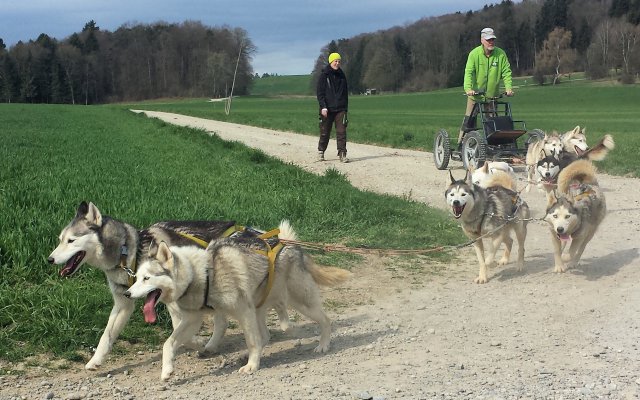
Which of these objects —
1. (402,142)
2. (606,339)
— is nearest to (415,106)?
(402,142)

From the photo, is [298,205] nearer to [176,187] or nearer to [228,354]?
[176,187]

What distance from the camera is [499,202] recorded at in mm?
8141

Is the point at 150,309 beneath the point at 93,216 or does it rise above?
beneath

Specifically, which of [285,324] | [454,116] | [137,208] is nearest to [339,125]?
[137,208]

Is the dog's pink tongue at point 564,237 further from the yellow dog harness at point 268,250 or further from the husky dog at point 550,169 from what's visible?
the yellow dog harness at point 268,250

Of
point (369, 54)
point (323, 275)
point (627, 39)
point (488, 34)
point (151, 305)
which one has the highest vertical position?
point (369, 54)

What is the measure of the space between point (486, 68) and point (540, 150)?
268 centimetres

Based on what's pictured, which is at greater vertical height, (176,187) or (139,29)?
(139,29)

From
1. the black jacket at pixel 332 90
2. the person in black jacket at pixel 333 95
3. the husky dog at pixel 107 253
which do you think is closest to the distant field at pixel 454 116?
the person in black jacket at pixel 333 95

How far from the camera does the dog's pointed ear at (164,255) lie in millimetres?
4727

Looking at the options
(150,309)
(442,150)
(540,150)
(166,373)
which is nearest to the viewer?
(150,309)

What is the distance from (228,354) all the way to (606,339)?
316 cm

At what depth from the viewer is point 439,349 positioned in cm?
523

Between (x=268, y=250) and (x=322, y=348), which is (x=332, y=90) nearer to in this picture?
(x=268, y=250)
